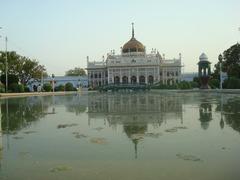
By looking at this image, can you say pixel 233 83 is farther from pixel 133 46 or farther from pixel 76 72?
pixel 76 72

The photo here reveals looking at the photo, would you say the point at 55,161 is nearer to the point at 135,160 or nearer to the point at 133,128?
the point at 135,160

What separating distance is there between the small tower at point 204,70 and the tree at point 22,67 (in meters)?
28.5

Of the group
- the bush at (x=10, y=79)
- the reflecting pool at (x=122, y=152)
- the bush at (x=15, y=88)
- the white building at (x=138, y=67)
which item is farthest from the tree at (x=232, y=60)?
the reflecting pool at (x=122, y=152)

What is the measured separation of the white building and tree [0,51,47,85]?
1301 inches

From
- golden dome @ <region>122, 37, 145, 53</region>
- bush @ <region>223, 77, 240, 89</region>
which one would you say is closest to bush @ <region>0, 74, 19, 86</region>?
bush @ <region>223, 77, 240, 89</region>

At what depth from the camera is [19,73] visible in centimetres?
6247

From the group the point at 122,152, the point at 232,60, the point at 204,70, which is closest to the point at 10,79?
the point at 204,70

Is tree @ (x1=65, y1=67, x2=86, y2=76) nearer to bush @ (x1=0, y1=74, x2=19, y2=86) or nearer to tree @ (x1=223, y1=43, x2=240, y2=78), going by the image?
bush @ (x1=0, y1=74, x2=19, y2=86)

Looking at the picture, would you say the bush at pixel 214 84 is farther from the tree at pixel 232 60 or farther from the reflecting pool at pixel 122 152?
the reflecting pool at pixel 122 152

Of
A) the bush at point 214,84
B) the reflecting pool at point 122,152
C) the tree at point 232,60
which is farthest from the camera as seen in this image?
the bush at point 214,84

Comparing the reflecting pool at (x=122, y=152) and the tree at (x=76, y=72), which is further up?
the tree at (x=76, y=72)

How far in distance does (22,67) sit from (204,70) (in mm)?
30285

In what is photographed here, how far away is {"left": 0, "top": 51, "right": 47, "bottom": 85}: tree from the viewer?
2317 inches

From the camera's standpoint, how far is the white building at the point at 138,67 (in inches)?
3797
